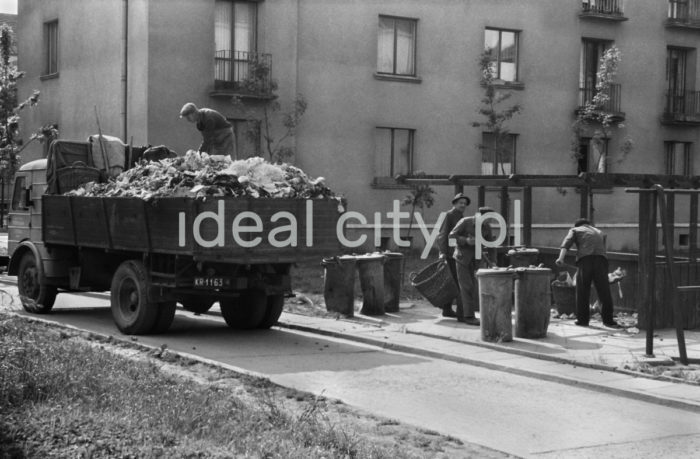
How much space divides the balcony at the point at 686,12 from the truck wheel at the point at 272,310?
2413cm

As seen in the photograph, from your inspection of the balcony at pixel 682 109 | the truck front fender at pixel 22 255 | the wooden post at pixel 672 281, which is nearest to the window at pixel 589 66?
the balcony at pixel 682 109

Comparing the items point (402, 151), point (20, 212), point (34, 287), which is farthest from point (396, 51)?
point (34, 287)

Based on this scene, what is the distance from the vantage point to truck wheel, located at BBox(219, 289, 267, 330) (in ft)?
47.3

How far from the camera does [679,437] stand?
8.22 metres

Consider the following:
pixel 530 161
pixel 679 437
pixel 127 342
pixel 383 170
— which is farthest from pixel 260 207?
pixel 530 161

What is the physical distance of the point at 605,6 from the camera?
32594mm

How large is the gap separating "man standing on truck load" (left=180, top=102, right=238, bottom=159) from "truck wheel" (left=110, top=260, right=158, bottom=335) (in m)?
2.67

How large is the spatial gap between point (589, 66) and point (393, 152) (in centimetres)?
791

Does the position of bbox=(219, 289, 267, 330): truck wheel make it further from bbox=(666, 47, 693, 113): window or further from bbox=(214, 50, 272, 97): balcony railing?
bbox=(666, 47, 693, 113): window

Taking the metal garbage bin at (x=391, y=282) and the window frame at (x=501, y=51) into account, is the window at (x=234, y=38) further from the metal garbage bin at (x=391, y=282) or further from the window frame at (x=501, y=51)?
the metal garbage bin at (x=391, y=282)

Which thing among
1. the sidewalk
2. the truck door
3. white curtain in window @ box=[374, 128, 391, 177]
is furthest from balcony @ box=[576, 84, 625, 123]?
the truck door

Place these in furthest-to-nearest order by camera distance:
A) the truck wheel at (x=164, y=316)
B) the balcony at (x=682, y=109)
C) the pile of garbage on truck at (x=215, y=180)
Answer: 1. the balcony at (x=682, y=109)
2. the truck wheel at (x=164, y=316)
3. the pile of garbage on truck at (x=215, y=180)

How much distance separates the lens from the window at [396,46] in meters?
29.1

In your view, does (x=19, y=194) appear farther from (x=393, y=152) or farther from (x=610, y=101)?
(x=610, y=101)
